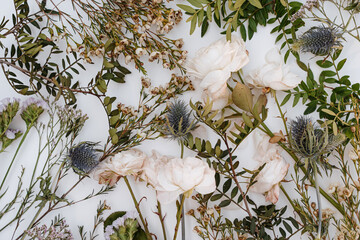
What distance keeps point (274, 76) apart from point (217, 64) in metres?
0.15

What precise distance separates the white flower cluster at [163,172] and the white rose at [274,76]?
Answer: 10.8 inches

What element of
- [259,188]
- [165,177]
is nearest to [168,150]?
[165,177]

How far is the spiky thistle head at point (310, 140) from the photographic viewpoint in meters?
0.79

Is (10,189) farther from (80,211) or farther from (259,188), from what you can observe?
(259,188)

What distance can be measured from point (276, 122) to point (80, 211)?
660 mm

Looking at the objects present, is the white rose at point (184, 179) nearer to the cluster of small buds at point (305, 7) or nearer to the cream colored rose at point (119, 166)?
the cream colored rose at point (119, 166)

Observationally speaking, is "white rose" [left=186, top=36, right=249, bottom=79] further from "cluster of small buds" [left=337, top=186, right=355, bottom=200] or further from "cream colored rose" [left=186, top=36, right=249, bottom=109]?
"cluster of small buds" [left=337, top=186, right=355, bottom=200]

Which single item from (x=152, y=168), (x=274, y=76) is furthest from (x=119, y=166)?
(x=274, y=76)

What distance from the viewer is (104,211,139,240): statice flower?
971 millimetres

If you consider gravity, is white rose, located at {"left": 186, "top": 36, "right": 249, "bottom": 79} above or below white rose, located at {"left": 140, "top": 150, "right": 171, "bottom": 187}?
above

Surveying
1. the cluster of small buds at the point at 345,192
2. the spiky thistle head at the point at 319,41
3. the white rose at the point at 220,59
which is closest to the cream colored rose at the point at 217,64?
the white rose at the point at 220,59

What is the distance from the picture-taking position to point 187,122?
0.92 meters

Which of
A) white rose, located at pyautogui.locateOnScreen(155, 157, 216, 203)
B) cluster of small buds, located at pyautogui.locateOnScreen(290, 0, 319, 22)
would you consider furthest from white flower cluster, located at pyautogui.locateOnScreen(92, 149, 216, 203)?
cluster of small buds, located at pyautogui.locateOnScreen(290, 0, 319, 22)

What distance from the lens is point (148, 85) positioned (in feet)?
3.24
